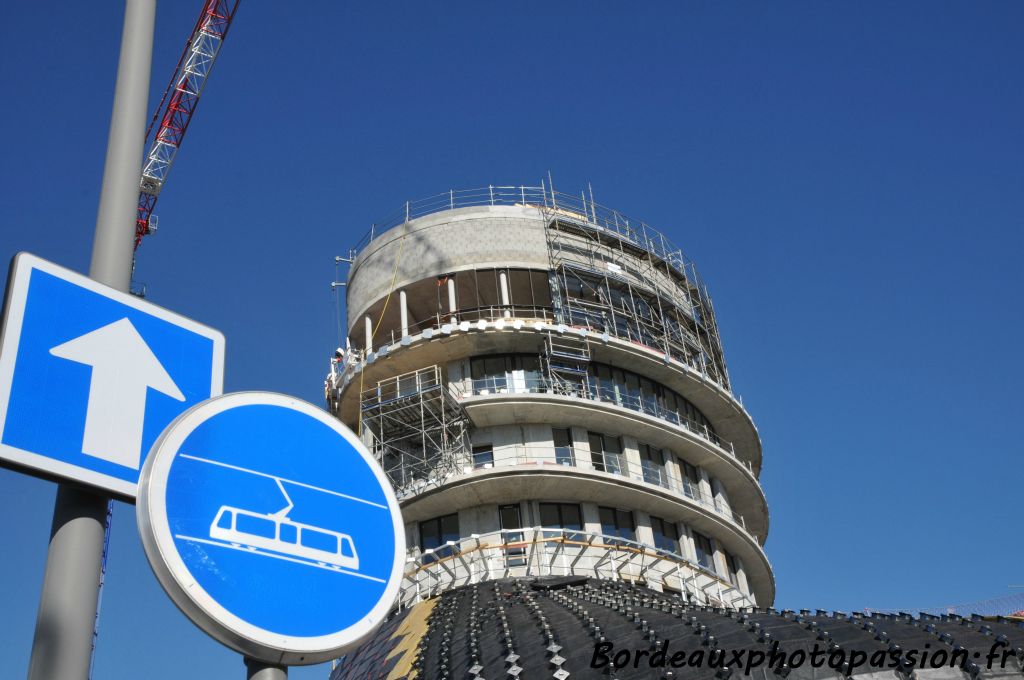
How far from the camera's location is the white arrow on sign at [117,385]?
3.89 metres

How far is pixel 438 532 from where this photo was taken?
35.8 metres

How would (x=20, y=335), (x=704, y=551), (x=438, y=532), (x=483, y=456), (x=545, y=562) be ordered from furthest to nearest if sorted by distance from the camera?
(x=704, y=551), (x=483, y=456), (x=438, y=532), (x=545, y=562), (x=20, y=335)

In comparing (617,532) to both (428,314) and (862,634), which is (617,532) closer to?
(428,314)

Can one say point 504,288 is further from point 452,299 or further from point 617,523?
point 617,523

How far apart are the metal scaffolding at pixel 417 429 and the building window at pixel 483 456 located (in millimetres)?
550

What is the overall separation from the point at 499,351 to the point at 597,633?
19141 millimetres

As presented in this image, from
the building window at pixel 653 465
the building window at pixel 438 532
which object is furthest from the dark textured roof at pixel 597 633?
the building window at pixel 653 465

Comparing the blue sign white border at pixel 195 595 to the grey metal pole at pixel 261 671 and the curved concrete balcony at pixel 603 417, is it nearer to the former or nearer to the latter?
the grey metal pole at pixel 261 671

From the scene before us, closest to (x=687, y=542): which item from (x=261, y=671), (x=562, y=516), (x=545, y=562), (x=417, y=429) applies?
(x=562, y=516)

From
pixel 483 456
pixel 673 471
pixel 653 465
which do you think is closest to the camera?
pixel 483 456

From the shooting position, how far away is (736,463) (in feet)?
134

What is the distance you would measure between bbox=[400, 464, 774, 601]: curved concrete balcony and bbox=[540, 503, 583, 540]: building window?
360mm

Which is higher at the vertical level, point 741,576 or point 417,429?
point 417,429

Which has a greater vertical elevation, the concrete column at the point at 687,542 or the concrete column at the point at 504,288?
the concrete column at the point at 504,288
